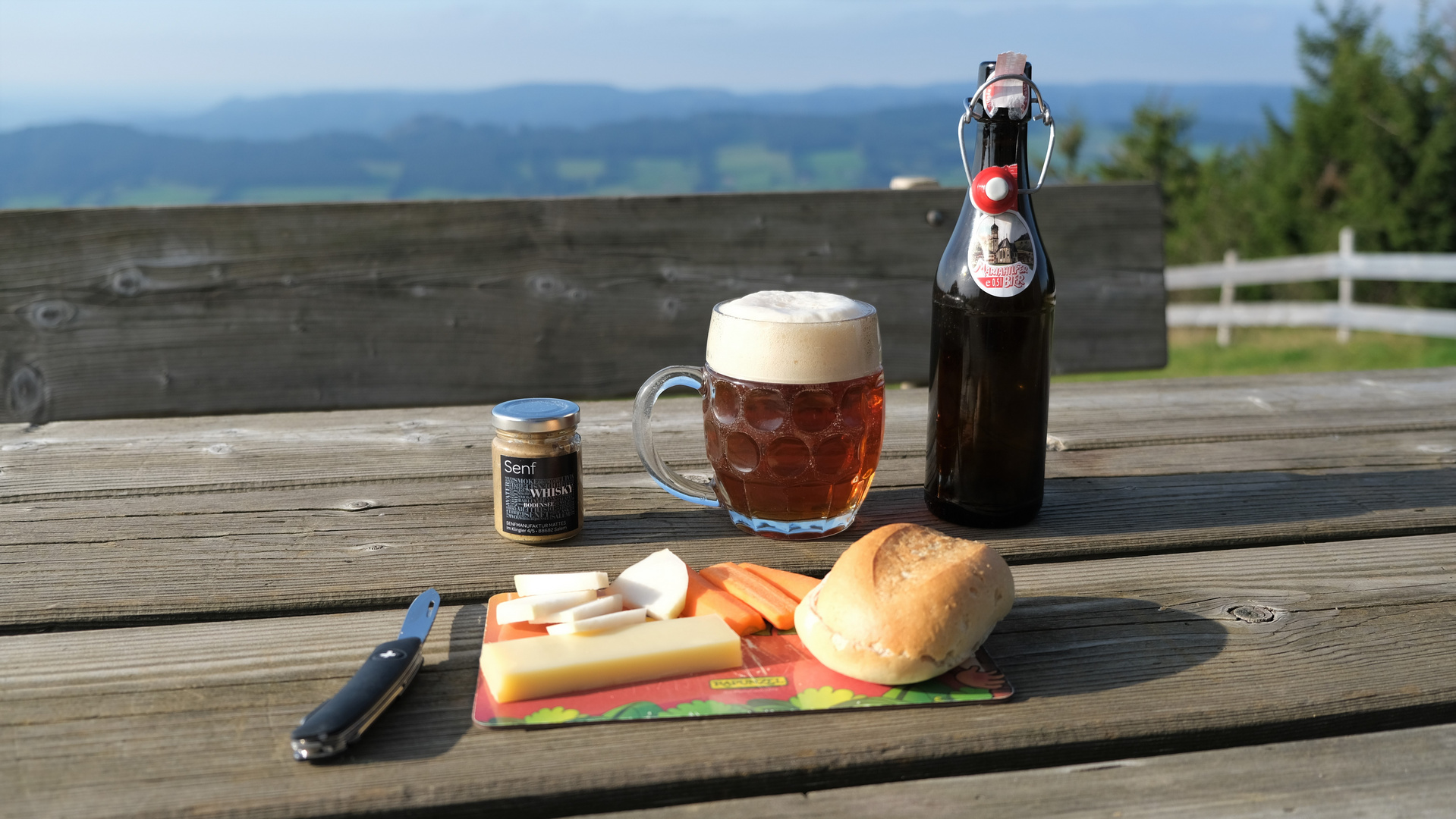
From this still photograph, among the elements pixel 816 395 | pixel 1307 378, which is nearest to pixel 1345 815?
pixel 816 395

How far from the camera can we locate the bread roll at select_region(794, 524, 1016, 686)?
1005 mm

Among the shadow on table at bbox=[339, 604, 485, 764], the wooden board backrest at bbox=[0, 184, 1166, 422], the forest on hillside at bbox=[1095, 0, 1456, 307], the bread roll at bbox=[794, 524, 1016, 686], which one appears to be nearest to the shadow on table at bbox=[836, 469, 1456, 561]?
the bread roll at bbox=[794, 524, 1016, 686]

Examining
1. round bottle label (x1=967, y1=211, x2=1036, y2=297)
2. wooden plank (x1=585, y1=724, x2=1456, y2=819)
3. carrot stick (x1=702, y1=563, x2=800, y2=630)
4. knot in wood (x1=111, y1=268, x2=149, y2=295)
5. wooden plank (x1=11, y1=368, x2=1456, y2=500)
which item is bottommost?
wooden plank (x1=585, y1=724, x2=1456, y2=819)

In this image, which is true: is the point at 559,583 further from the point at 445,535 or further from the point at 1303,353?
the point at 1303,353

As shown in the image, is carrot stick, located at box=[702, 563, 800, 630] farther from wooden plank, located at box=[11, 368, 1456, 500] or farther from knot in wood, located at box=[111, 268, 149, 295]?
knot in wood, located at box=[111, 268, 149, 295]

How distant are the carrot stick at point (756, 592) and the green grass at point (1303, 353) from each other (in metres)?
9.17

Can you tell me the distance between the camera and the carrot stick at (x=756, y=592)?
3.72 feet

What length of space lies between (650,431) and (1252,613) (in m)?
0.79

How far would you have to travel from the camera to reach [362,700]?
3.09ft

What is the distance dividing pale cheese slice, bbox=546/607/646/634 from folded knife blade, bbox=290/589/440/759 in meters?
0.14

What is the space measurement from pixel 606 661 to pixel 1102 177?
27132mm

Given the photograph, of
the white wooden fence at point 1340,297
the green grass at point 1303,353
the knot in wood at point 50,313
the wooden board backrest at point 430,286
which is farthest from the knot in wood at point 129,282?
the white wooden fence at point 1340,297

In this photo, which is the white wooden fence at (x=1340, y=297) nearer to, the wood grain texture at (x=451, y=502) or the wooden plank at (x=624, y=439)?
the wooden plank at (x=624, y=439)

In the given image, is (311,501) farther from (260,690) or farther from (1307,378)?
(1307,378)
